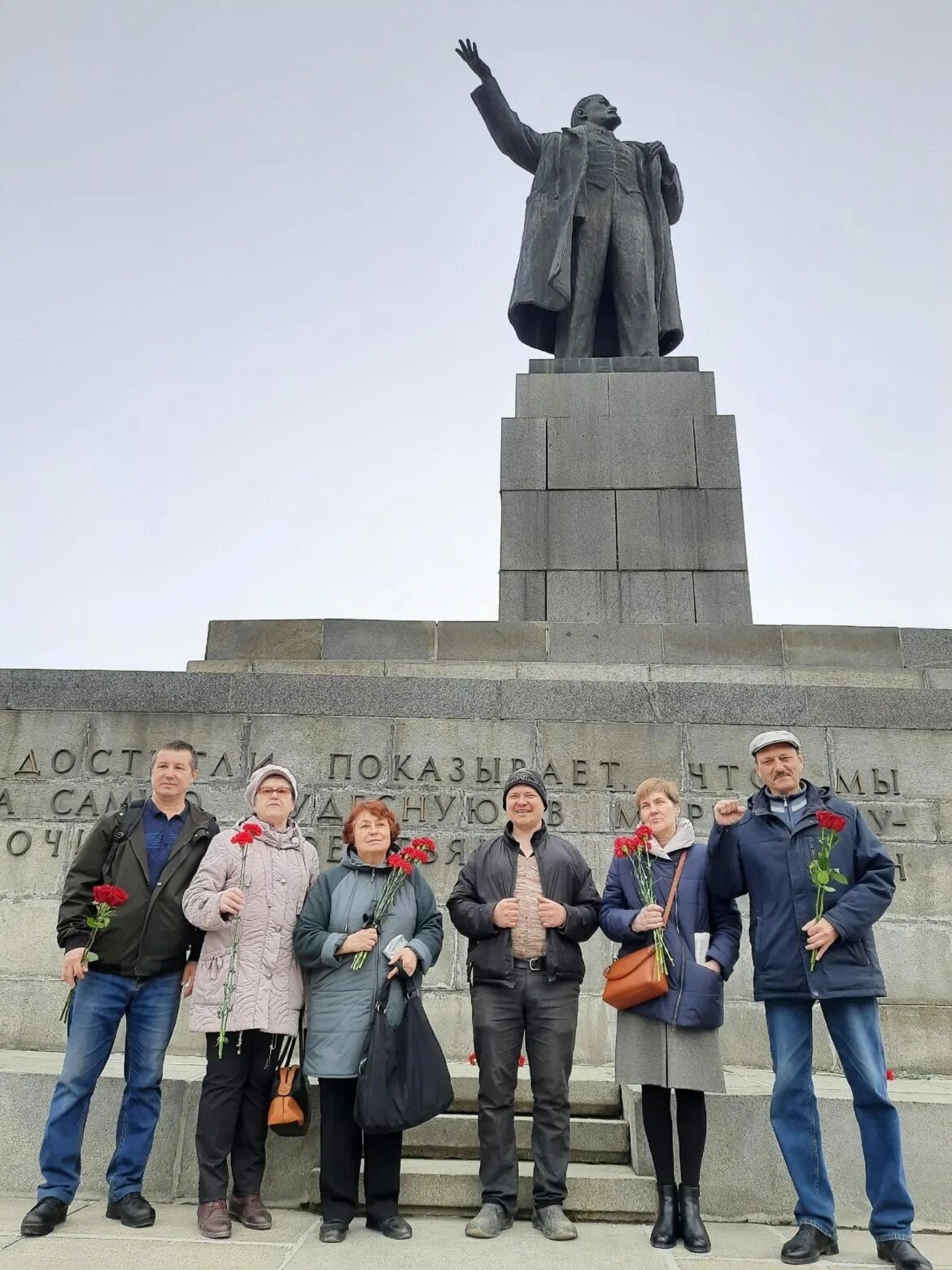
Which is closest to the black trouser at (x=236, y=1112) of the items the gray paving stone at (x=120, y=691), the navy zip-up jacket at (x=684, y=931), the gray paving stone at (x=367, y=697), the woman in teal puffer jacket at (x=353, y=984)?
the woman in teal puffer jacket at (x=353, y=984)

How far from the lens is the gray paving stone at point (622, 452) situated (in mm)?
10070

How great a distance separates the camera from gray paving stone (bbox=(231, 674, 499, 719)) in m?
7.38

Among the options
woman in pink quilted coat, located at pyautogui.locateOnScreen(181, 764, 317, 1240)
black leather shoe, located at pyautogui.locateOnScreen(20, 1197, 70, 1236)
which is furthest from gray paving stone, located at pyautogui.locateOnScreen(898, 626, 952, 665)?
black leather shoe, located at pyautogui.locateOnScreen(20, 1197, 70, 1236)

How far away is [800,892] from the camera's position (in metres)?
4.34

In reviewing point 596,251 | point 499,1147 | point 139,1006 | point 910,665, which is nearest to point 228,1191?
point 139,1006

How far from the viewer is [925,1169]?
4.66 m

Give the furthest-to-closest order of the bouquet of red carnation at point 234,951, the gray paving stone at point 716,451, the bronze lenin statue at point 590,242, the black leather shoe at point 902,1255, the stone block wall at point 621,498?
the bronze lenin statue at point 590,242
the gray paving stone at point 716,451
the stone block wall at point 621,498
the bouquet of red carnation at point 234,951
the black leather shoe at point 902,1255

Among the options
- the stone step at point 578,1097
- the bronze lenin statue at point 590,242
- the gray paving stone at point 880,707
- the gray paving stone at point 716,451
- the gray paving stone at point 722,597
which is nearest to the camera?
the stone step at point 578,1097

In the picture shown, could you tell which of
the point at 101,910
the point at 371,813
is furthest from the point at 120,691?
the point at 371,813

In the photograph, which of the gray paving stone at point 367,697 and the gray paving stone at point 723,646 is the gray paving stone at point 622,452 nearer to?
the gray paving stone at point 723,646

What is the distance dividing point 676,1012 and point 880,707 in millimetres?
3887

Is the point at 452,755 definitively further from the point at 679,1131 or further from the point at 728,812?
the point at 679,1131

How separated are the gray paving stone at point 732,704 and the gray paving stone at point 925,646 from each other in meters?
1.49

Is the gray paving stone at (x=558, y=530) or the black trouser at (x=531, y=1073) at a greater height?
the gray paving stone at (x=558, y=530)
